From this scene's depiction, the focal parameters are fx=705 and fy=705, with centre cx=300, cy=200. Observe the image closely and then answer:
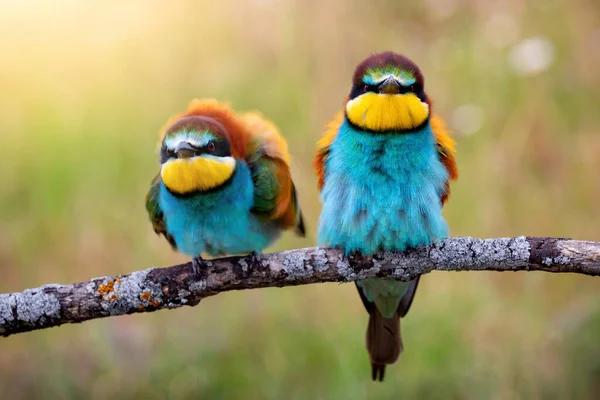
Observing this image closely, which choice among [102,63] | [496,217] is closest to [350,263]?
[496,217]

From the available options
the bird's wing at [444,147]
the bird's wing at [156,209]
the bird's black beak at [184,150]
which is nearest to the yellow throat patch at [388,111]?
the bird's wing at [444,147]

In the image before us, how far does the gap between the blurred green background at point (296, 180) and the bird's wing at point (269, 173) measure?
0.61 meters

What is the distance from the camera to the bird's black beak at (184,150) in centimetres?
144

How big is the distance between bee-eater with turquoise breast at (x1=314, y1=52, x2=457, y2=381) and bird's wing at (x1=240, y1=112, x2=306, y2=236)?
11 cm

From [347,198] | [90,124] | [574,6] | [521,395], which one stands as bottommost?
[521,395]

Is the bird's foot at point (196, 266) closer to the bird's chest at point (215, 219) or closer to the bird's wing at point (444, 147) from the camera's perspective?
the bird's chest at point (215, 219)

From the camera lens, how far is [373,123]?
1.49m

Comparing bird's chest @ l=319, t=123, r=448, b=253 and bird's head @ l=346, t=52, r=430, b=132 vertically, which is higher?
bird's head @ l=346, t=52, r=430, b=132

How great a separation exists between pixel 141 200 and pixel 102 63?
0.54m

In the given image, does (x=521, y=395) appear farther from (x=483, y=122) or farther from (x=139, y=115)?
(x=139, y=115)

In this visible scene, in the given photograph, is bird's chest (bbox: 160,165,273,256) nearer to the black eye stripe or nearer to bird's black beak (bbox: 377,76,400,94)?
the black eye stripe

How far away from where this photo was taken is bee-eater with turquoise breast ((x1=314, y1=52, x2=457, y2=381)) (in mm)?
1477

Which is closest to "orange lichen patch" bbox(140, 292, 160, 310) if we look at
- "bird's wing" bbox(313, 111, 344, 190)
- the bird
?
the bird

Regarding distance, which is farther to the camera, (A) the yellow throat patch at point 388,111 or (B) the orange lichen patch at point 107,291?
(A) the yellow throat patch at point 388,111
